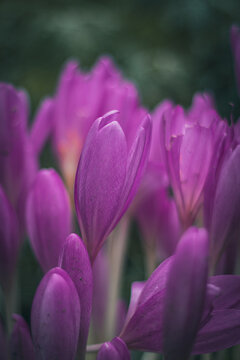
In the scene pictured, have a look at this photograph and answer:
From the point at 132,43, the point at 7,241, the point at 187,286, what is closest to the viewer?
the point at 187,286

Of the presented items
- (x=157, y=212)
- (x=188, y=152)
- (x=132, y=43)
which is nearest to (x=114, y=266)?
(x=157, y=212)

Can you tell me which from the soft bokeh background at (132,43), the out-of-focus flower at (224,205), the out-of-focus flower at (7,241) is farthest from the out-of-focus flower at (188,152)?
the soft bokeh background at (132,43)

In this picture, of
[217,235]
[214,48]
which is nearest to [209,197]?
[217,235]

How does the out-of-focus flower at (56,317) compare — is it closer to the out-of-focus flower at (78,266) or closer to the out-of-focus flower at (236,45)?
the out-of-focus flower at (78,266)

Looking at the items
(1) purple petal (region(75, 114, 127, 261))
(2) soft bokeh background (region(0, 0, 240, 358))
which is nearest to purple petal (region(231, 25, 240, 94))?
(1) purple petal (region(75, 114, 127, 261))

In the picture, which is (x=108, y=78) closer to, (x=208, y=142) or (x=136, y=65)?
(x=208, y=142)

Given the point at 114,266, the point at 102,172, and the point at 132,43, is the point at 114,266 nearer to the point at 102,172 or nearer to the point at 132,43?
the point at 102,172
